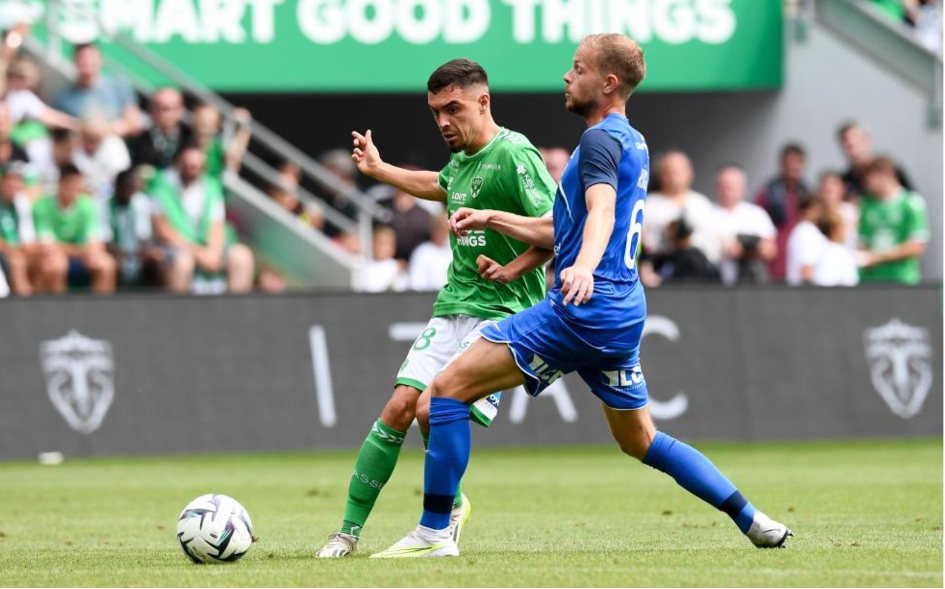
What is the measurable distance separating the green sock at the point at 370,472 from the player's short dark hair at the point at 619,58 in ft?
6.61

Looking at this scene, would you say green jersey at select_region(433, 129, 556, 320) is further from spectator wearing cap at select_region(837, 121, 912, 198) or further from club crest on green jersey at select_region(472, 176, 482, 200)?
spectator wearing cap at select_region(837, 121, 912, 198)

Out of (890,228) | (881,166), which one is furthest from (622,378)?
(890,228)

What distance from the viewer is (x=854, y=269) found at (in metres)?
18.0

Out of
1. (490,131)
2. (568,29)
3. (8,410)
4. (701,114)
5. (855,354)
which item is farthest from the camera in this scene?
(701,114)

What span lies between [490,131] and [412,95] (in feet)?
48.0

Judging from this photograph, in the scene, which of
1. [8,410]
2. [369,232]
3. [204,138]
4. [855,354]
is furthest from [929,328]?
[8,410]

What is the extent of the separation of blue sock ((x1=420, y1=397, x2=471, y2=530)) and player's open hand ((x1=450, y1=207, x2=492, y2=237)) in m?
0.79

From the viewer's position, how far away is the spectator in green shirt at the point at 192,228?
55.1 feet

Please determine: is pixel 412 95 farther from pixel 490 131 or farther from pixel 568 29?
pixel 490 131

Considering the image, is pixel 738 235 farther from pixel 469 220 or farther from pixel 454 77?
pixel 469 220

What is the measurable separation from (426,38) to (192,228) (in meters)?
5.22

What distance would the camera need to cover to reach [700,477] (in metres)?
7.80

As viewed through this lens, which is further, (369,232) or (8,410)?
(369,232)

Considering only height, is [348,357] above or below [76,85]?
below
